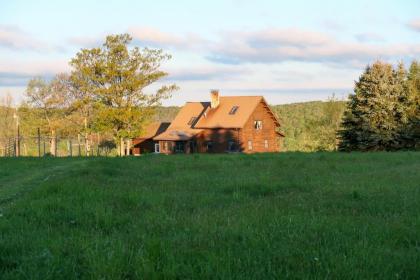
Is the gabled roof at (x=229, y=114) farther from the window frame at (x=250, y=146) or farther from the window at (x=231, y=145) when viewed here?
the window frame at (x=250, y=146)

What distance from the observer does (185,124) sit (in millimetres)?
69625

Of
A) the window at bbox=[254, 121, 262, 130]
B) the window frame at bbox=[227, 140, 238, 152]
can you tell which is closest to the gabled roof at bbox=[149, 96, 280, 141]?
the window frame at bbox=[227, 140, 238, 152]

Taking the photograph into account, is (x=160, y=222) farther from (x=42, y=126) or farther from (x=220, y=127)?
(x=42, y=126)

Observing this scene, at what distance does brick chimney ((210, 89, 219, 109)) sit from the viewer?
68188mm

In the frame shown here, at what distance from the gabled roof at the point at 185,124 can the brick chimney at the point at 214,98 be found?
6.48 feet

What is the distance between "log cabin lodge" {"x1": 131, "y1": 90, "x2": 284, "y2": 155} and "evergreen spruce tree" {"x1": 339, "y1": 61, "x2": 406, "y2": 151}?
16.0 m

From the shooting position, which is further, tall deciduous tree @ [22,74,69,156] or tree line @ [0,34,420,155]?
tall deciduous tree @ [22,74,69,156]

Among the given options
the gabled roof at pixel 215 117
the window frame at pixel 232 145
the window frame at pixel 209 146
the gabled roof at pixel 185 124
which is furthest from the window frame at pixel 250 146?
the gabled roof at pixel 185 124

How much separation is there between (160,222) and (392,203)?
5012 mm

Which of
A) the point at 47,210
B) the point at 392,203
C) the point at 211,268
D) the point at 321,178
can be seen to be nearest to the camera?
the point at 211,268

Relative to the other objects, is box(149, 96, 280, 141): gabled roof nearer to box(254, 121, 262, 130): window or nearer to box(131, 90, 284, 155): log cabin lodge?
box(131, 90, 284, 155): log cabin lodge

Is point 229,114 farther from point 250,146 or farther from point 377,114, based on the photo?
point 377,114

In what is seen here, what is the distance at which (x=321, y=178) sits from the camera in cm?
1525

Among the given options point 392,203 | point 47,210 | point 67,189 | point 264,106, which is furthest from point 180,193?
point 264,106
